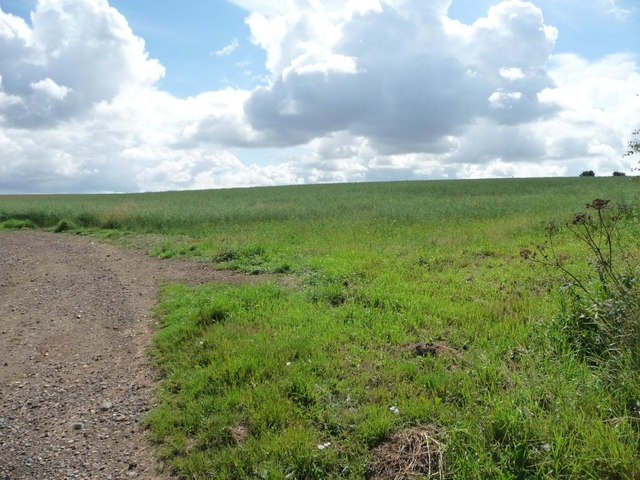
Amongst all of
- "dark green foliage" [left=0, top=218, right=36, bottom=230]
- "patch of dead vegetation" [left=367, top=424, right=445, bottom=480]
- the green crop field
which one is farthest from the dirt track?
"dark green foliage" [left=0, top=218, right=36, bottom=230]

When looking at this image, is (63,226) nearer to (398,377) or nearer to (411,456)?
(398,377)

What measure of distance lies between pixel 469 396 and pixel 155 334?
509 centimetres

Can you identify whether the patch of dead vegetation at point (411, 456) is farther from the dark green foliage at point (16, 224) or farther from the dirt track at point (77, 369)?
the dark green foliage at point (16, 224)

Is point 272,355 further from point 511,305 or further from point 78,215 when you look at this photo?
point 78,215

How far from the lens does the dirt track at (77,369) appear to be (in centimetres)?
461

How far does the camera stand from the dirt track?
4605 millimetres

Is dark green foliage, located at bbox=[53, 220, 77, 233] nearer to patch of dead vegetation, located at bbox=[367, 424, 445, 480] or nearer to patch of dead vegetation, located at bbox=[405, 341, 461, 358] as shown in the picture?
patch of dead vegetation, located at bbox=[405, 341, 461, 358]

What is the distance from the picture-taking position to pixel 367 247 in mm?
14102

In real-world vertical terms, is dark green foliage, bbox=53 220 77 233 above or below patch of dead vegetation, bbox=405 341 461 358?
above

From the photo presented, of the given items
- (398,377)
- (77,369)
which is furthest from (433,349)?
(77,369)

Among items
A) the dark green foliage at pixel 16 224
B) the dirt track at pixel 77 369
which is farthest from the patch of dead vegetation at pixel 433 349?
the dark green foliage at pixel 16 224

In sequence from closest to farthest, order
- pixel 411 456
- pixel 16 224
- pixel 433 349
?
pixel 411 456, pixel 433 349, pixel 16 224

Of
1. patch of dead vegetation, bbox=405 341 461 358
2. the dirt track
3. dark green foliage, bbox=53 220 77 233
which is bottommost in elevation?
the dirt track

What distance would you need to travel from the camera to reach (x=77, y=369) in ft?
21.5
